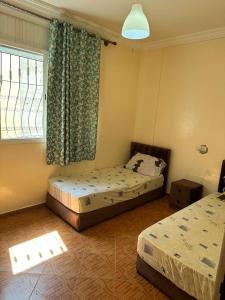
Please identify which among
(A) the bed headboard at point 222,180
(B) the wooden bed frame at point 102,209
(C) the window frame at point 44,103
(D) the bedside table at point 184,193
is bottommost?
(B) the wooden bed frame at point 102,209

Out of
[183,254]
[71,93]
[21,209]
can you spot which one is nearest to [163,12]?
[71,93]

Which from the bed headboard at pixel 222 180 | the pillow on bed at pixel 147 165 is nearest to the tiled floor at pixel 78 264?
the pillow on bed at pixel 147 165

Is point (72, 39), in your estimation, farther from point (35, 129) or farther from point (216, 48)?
point (216, 48)

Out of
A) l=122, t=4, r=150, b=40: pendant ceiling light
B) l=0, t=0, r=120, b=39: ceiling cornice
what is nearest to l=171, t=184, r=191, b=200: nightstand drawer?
l=122, t=4, r=150, b=40: pendant ceiling light

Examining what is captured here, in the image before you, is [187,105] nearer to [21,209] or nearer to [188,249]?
[188,249]

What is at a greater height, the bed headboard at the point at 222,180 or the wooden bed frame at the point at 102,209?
the bed headboard at the point at 222,180

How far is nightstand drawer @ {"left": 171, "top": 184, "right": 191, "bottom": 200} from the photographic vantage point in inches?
120

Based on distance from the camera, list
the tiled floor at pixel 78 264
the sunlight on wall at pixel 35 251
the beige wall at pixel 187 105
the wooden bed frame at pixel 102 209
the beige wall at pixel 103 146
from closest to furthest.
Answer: the tiled floor at pixel 78 264 → the sunlight on wall at pixel 35 251 → the wooden bed frame at pixel 102 209 → the beige wall at pixel 103 146 → the beige wall at pixel 187 105

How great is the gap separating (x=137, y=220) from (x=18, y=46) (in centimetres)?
258

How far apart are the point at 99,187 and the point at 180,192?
1203 millimetres

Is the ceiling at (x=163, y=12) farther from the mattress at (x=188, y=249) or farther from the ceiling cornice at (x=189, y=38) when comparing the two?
the mattress at (x=188, y=249)

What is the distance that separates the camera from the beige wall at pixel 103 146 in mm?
2725

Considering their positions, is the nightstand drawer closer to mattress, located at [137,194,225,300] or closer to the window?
mattress, located at [137,194,225,300]

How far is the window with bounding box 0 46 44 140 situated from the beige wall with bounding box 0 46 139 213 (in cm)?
22
